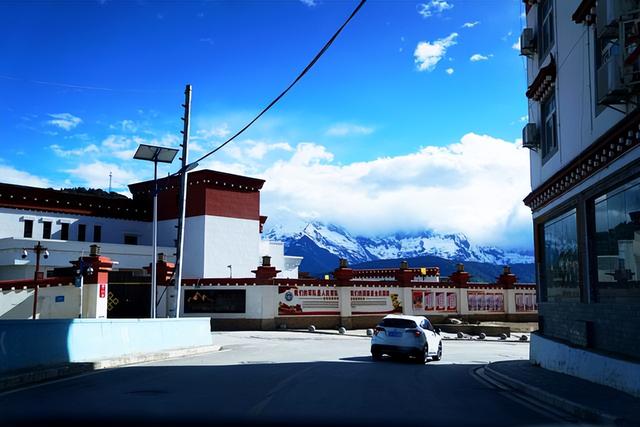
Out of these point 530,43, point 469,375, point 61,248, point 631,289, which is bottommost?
point 469,375

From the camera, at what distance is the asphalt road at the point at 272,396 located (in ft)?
29.8

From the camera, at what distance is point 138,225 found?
47.2 metres

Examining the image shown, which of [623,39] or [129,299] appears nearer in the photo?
[623,39]

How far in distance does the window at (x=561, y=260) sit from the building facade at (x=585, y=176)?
29 millimetres

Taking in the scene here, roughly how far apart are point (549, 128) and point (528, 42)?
9.81 feet

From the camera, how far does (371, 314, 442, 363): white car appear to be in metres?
20.2

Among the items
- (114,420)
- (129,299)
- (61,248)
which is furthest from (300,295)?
(114,420)

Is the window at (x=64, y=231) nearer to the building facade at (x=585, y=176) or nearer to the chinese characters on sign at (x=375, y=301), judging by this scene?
the chinese characters on sign at (x=375, y=301)

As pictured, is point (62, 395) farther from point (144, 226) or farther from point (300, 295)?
point (144, 226)

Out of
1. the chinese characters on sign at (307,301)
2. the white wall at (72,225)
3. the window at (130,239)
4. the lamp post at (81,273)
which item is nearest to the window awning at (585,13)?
the lamp post at (81,273)

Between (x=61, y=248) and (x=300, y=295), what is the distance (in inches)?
594

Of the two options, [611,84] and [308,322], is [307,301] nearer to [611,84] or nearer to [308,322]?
[308,322]

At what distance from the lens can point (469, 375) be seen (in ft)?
55.1

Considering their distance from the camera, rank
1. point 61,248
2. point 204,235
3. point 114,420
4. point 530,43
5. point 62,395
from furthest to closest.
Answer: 1. point 204,235
2. point 61,248
3. point 530,43
4. point 62,395
5. point 114,420
